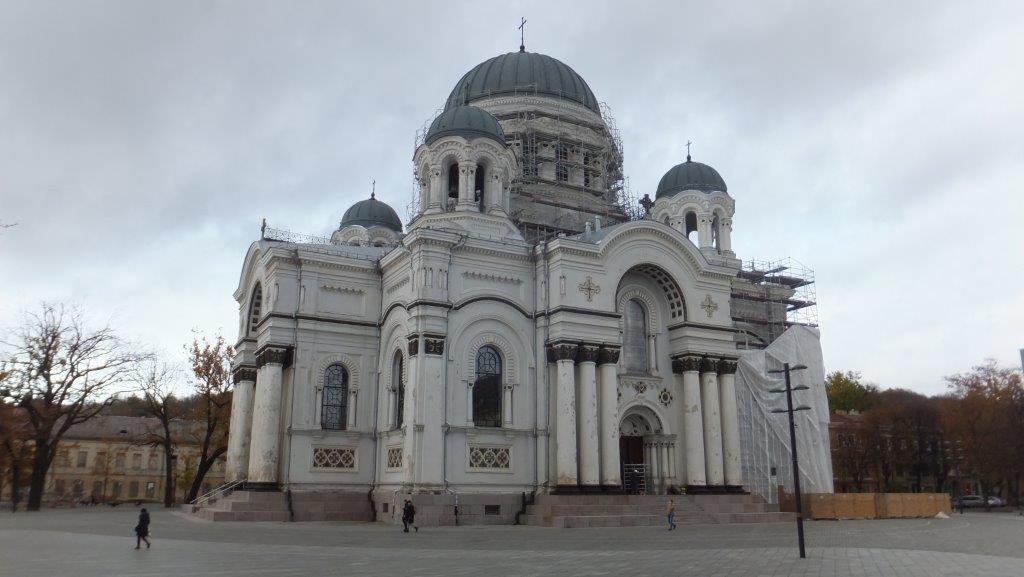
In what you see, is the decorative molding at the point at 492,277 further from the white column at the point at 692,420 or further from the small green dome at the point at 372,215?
the small green dome at the point at 372,215

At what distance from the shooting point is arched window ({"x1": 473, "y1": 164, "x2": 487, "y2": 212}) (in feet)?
104

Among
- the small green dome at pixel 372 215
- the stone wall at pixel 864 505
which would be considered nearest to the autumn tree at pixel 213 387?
the small green dome at pixel 372 215

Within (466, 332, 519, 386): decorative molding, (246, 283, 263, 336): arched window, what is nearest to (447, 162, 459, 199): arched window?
(466, 332, 519, 386): decorative molding

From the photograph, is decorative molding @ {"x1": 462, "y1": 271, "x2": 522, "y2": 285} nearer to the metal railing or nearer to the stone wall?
the metal railing

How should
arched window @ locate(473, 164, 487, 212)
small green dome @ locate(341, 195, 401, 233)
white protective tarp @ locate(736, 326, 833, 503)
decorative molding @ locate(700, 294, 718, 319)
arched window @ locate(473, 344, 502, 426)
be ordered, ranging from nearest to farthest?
arched window @ locate(473, 344, 502, 426), decorative molding @ locate(700, 294, 718, 319), arched window @ locate(473, 164, 487, 212), white protective tarp @ locate(736, 326, 833, 503), small green dome @ locate(341, 195, 401, 233)

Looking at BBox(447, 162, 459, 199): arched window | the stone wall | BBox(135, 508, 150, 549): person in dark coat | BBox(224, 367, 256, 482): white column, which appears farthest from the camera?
BBox(447, 162, 459, 199): arched window

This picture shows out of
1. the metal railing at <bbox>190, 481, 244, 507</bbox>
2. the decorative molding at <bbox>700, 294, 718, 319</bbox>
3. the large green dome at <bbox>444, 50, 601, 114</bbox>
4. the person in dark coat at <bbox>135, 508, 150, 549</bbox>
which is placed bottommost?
the person in dark coat at <bbox>135, 508, 150, 549</bbox>

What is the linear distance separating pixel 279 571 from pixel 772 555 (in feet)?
29.7

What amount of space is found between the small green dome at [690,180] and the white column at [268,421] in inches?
771

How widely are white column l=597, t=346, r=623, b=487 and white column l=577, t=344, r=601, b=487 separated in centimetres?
22

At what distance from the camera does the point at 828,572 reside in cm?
1320

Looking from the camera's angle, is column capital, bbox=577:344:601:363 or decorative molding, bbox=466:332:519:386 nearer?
decorative molding, bbox=466:332:519:386

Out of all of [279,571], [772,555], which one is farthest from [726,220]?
[279,571]

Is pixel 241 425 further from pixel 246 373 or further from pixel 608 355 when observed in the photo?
pixel 608 355
